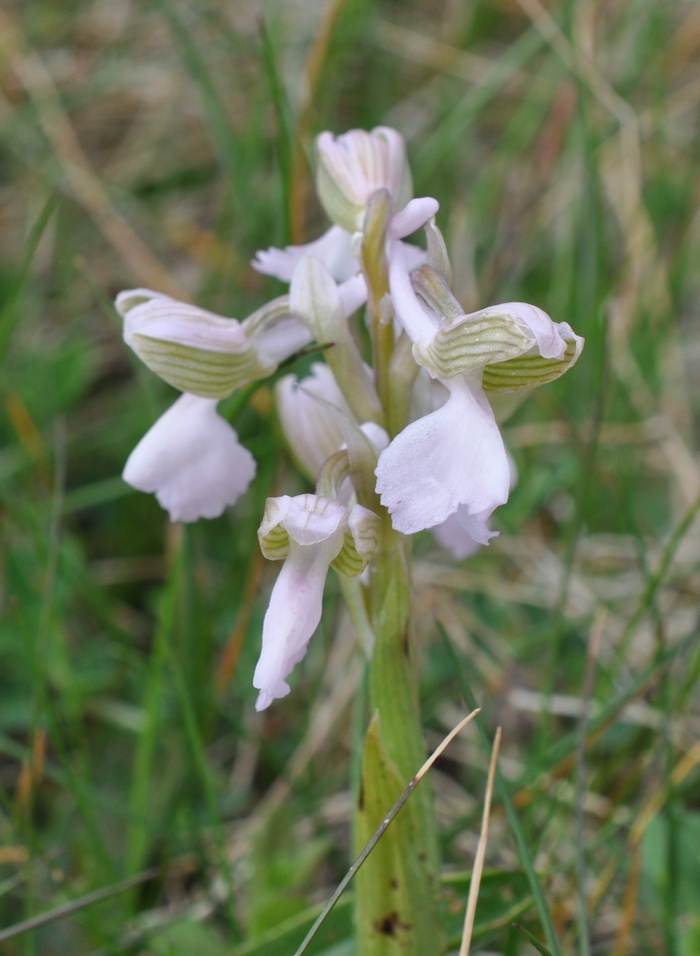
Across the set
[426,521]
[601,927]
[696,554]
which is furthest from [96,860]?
[696,554]

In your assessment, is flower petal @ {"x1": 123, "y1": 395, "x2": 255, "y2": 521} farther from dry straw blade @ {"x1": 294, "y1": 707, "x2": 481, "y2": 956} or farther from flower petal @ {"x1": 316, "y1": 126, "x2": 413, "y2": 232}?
dry straw blade @ {"x1": 294, "y1": 707, "x2": 481, "y2": 956}

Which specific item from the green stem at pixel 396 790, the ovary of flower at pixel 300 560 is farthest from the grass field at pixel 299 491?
the ovary of flower at pixel 300 560

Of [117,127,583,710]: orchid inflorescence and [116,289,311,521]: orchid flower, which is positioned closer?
[117,127,583,710]: orchid inflorescence

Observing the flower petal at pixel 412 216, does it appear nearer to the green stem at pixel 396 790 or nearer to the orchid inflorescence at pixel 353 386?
the orchid inflorescence at pixel 353 386

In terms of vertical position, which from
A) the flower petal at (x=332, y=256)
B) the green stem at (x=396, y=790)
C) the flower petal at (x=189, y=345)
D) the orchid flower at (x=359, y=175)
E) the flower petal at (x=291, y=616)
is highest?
the orchid flower at (x=359, y=175)

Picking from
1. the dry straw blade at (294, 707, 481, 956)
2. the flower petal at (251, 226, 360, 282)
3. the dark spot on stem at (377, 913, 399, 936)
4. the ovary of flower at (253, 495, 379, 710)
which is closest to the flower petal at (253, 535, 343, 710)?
the ovary of flower at (253, 495, 379, 710)

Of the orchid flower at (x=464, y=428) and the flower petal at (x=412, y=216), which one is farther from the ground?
the flower petal at (x=412, y=216)

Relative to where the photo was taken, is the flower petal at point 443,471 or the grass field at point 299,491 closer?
the flower petal at point 443,471
